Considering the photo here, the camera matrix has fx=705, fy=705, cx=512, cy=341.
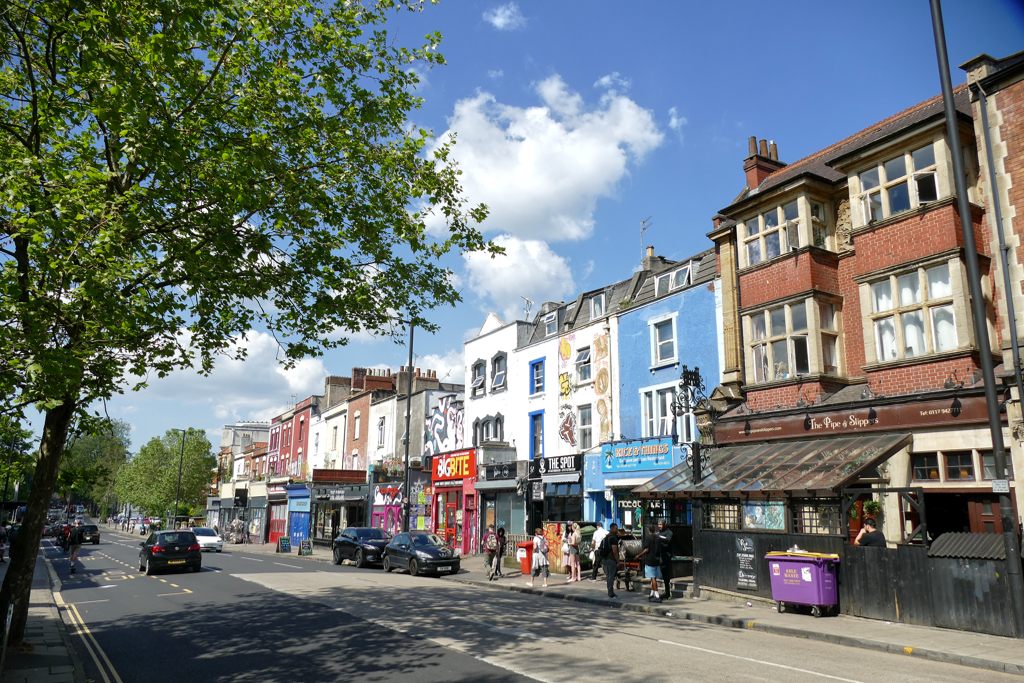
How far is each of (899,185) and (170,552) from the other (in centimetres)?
2501

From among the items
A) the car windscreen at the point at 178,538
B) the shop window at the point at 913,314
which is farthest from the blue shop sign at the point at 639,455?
the car windscreen at the point at 178,538

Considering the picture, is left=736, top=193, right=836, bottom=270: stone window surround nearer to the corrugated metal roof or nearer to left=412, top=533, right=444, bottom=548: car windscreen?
the corrugated metal roof

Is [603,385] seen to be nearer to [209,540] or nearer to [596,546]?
[596,546]

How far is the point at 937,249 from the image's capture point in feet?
52.3

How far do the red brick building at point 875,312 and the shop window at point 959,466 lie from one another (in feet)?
0.08

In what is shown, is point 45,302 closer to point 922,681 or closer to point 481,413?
point 922,681

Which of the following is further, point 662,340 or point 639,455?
point 662,340

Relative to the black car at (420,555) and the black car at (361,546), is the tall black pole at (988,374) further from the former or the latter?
the black car at (361,546)

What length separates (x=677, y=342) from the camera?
76.8 ft

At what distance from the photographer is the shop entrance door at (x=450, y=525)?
35562 mm

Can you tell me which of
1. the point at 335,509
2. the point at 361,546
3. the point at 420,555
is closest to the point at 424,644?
the point at 420,555

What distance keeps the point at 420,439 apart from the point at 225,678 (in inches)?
1351

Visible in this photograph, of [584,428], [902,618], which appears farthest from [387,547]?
[902,618]

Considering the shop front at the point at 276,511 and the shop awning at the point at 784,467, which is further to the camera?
the shop front at the point at 276,511
